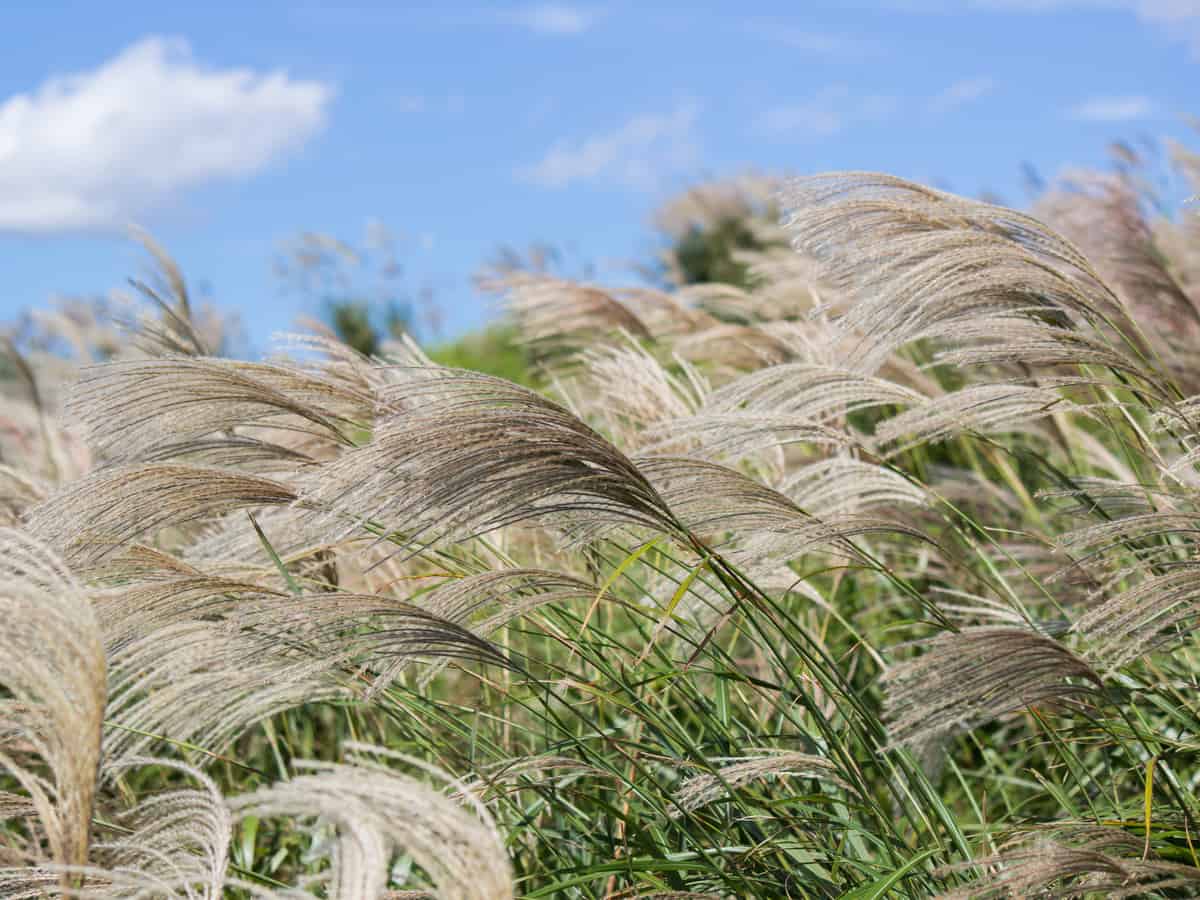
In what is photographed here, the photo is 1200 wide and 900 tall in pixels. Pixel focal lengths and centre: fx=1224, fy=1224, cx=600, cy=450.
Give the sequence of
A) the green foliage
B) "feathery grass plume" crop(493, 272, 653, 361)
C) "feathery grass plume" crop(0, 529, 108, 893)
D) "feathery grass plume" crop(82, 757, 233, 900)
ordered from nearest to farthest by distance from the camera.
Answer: "feathery grass plume" crop(0, 529, 108, 893)
"feathery grass plume" crop(82, 757, 233, 900)
"feathery grass plume" crop(493, 272, 653, 361)
the green foliage

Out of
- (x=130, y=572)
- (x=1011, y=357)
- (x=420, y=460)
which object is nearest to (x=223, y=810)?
(x=420, y=460)

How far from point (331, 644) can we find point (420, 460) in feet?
1.13

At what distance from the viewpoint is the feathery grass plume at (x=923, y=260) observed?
2.44 meters

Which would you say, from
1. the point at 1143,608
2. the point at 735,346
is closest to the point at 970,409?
the point at 1143,608

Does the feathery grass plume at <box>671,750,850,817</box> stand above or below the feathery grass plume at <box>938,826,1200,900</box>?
above

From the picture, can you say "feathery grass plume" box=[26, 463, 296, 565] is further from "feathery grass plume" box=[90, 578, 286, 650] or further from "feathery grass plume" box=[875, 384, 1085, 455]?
"feathery grass plume" box=[875, 384, 1085, 455]

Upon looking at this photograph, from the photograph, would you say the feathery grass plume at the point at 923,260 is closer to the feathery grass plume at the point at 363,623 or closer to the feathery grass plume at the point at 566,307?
the feathery grass plume at the point at 363,623

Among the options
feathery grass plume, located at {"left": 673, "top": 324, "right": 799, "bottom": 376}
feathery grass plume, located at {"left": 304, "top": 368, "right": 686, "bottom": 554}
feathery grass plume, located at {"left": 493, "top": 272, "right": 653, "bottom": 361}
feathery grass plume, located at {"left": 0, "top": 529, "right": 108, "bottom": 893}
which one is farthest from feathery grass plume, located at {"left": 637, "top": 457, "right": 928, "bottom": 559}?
feathery grass plume, located at {"left": 493, "top": 272, "right": 653, "bottom": 361}

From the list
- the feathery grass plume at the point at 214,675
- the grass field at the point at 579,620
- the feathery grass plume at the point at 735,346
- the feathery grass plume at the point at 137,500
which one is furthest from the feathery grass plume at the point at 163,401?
the feathery grass plume at the point at 735,346

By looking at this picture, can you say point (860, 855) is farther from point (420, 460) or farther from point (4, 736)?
point (4, 736)

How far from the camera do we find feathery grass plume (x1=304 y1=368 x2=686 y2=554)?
181 centimetres

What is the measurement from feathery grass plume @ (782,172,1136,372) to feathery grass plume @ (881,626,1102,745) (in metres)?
0.70

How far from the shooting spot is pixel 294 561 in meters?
3.03

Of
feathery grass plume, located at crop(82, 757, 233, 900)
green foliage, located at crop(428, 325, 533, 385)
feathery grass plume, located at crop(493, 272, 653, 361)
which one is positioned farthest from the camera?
green foliage, located at crop(428, 325, 533, 385)
